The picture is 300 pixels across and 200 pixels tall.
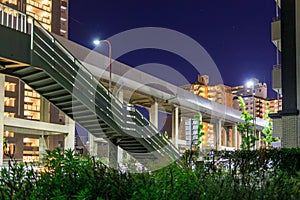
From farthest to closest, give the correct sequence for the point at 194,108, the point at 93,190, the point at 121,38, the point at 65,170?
the point at 194,108 < the point at 121,38 < the point at 65,170 < the point at 93,190

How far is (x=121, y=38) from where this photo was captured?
42688mm

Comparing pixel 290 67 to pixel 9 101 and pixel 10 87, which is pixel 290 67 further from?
pixel 10 87

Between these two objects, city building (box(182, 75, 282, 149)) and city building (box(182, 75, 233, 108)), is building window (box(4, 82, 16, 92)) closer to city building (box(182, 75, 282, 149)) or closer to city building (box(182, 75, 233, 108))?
city building (box(182, 75, 282, 149))

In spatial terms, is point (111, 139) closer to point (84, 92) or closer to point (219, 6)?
point (84, 92)

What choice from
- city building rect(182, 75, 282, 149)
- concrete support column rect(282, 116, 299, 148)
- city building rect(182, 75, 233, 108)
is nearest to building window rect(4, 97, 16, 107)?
city building rect(182, 75, 282, 149)

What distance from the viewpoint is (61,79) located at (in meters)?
18.1

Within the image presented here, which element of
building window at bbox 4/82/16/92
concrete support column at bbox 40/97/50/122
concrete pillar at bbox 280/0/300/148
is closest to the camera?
concrete pillar at bbox 280/0/300/148

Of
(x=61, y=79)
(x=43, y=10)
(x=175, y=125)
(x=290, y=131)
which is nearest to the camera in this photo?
(x=61, y=79)

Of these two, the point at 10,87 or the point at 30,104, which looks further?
the point at 30,104

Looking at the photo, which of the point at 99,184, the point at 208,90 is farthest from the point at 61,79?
the point at 208,90

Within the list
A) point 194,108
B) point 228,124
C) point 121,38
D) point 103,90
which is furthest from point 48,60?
point 228,124

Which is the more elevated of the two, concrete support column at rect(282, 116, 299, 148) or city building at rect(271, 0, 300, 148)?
city building at rect(271, 0, 300, 148)

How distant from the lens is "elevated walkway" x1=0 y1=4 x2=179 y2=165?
56.3 ft

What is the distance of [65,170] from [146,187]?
2.10ft
